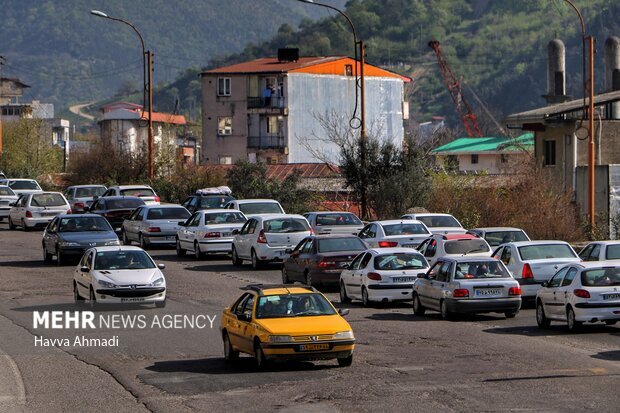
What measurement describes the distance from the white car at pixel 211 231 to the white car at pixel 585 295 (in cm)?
1795

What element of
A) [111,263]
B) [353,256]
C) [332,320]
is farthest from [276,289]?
[353,256]

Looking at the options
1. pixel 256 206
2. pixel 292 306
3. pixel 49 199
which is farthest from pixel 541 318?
pixel 49 199

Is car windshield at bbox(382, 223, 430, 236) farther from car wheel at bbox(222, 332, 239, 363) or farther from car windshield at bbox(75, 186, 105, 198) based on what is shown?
car windshield at bbox(75, 186, 105, 198)

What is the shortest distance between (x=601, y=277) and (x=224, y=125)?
8479cm

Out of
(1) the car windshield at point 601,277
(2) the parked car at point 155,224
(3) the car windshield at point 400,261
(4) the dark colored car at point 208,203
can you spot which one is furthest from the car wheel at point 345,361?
(4) the dark colored car at point 208,203

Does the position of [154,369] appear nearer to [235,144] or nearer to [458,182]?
[458,182]

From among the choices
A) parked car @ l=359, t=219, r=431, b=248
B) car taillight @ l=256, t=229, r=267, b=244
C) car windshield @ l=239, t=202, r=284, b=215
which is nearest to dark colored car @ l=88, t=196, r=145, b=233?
car windshield @ l=239, t=202, r=284, b=215

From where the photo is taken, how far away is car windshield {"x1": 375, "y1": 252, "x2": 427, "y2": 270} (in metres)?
27.9

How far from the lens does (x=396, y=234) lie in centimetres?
3541

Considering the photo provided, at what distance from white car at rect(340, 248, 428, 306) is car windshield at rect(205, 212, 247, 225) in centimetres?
1307

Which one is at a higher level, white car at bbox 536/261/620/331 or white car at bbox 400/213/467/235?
white car at bbox 400/213/467/235

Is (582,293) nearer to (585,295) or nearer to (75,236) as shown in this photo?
(585,295)

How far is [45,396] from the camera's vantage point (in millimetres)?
17047

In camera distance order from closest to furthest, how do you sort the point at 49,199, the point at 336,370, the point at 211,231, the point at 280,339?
the point at 280,339
the point at 336,370
the point at 211,231
the point at 49,199
